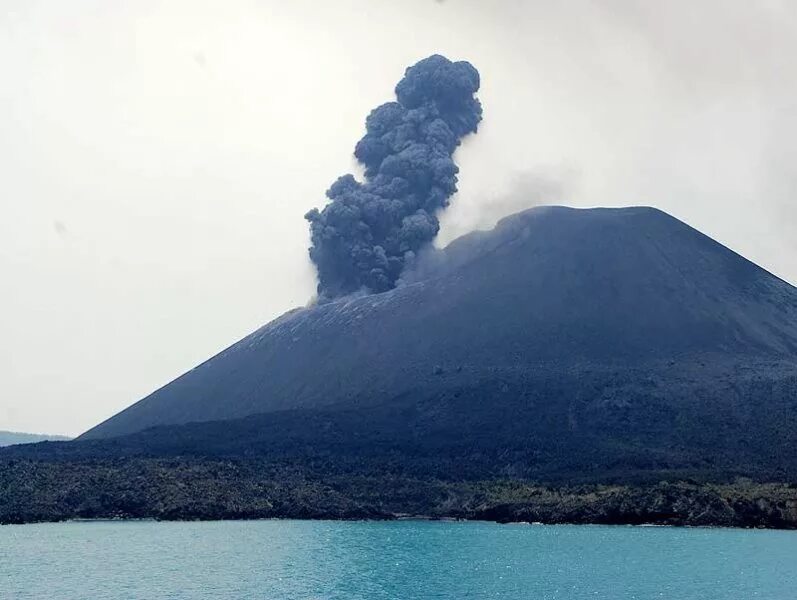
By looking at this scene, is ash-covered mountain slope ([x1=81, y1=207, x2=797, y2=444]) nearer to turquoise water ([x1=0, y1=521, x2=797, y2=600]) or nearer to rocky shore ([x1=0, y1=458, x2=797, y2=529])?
rocky shore ([x1=0, y1=458, x2=797, y2=529])

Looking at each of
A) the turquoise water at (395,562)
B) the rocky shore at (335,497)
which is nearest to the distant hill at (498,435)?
the rocky shore at (335,497)

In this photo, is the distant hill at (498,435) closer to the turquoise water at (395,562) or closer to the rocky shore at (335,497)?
the rocky shore at (335,497)

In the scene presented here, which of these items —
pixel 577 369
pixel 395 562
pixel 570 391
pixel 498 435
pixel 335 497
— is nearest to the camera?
pixel 395 562

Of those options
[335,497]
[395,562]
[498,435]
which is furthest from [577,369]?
[395,562]

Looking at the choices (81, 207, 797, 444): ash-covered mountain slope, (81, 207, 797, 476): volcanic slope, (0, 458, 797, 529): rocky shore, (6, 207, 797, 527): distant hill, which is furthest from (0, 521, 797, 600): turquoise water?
(81, 207, 797, 444): ash-covered mountain slope

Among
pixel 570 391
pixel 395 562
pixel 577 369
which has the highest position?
pixel 577 369

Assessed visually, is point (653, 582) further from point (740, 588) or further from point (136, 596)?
point (136, 596)

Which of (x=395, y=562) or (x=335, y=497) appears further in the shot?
(x=335, y=497)

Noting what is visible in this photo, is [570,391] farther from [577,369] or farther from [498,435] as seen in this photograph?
[498,435]

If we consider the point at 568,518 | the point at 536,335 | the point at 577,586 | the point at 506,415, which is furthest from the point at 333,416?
the point at 577,586

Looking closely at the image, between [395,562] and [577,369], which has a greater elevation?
[577,369]
